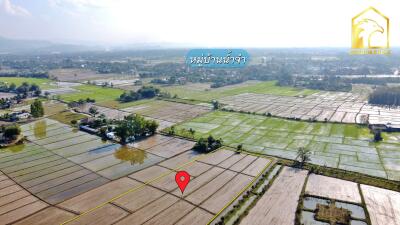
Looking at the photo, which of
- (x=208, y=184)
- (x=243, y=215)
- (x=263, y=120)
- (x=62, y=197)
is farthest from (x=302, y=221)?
(x=263, y=120)

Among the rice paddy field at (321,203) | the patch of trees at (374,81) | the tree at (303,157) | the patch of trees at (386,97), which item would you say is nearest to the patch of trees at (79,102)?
the tree at (303,157)

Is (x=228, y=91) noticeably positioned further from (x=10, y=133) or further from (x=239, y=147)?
(x=10, y=133)

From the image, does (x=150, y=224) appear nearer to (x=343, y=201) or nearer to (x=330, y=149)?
(x=343, y=201)

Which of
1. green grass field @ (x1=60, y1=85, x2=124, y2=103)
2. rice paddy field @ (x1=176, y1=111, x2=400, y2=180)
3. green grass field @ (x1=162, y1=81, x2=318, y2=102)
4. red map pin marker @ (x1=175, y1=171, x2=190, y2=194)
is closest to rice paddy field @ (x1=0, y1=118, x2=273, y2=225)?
red map pin marker @ (x1=175, y1=171, x2=190, y2=194)

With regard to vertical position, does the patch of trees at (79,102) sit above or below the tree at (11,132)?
above

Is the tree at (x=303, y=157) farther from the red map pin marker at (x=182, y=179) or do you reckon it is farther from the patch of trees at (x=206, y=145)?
the red map pin marker at (x=182, y=179)

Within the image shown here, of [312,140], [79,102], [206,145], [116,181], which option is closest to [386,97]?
[312,140]
